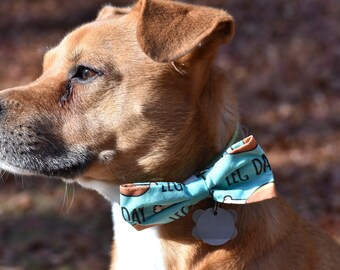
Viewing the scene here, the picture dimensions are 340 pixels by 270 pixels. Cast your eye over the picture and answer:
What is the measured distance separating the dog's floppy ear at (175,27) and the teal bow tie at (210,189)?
547 mm

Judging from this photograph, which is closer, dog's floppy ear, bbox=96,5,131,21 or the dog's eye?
the dog's eye

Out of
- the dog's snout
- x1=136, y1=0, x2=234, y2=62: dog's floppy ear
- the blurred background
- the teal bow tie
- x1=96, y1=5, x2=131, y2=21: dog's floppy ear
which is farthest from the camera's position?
the blurred background

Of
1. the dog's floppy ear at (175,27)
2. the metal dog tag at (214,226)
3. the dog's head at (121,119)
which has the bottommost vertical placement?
the metal dog tag at (214,226)

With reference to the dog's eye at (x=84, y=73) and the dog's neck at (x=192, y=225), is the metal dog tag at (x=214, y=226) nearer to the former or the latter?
the dog's neck at (x=192, y=225)

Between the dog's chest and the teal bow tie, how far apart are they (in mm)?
145

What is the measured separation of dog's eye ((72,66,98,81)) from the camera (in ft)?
11.5

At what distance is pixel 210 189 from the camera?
10.9 feet

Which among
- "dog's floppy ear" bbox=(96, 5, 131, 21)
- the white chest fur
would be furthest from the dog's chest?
"dog's floppy ear" bbox=(96, 5, 131, 21)

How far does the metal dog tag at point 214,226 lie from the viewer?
3342mm

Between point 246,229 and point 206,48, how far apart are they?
91 cm

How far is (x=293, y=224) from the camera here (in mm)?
3621

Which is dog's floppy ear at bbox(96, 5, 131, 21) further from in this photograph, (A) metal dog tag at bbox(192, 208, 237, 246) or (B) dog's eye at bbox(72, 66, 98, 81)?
(A) metal dog tag at bbox(192, 208, 237, 246)

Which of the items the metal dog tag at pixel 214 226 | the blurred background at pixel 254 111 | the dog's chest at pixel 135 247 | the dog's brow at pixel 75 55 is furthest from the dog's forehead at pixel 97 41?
the blurred background at pixel 254 111

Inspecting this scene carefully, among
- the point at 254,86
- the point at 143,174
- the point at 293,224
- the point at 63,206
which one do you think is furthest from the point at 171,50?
the point at 254,86
